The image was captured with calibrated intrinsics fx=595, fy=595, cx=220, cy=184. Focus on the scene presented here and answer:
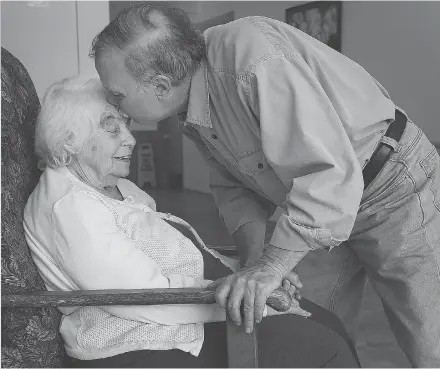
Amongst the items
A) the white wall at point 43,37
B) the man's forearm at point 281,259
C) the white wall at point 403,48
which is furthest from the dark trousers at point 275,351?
the white wall at point 403,48

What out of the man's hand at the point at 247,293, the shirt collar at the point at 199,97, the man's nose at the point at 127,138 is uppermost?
the shirt collar at the point at 199,97

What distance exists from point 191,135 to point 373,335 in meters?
2.12

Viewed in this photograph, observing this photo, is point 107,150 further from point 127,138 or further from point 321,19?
point 321,19

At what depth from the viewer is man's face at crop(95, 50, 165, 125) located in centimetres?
163

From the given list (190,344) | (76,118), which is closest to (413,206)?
(190,344)

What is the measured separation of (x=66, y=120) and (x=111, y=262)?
1.51 ft

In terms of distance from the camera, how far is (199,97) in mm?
1732

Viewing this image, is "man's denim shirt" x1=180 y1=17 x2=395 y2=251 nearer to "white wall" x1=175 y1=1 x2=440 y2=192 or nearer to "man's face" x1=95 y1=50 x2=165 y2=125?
"man's face" x1=95 y1=50 x2=165 y2=125

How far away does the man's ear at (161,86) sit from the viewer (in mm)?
1656

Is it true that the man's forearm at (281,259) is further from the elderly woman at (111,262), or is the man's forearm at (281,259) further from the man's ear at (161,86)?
the man's ear at (161,86)

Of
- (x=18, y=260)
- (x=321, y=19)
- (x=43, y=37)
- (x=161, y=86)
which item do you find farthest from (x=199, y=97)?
(x=321, y=19)

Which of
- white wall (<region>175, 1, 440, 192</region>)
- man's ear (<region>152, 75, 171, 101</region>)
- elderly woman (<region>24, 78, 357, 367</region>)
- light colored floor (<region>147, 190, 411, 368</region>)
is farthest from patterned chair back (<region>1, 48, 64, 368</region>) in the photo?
white wall (<region>175, 1, 440, 192</region>)

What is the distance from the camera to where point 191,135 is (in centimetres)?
199

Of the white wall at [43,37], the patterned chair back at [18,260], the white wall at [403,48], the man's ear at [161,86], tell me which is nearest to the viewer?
the patterned chair back at [18,260]
